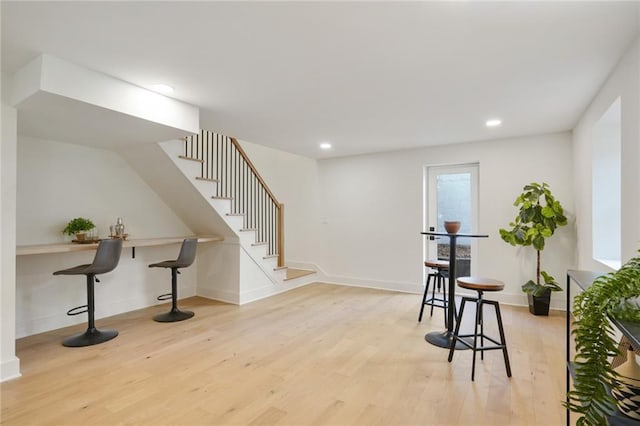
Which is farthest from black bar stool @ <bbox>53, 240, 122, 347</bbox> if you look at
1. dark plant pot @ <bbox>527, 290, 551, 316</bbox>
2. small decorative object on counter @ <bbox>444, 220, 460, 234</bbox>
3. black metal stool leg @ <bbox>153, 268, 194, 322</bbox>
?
dark plant pot @ <bbox>527, 290, 551, 316</bbox>

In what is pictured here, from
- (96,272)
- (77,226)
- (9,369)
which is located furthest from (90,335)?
(77,226)

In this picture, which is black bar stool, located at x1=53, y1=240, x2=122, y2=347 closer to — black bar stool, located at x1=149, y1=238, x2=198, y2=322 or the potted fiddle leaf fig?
black bar stool, located at x1=149, y1=238, x2=198, y2=322

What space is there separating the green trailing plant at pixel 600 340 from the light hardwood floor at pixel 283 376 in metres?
1.13

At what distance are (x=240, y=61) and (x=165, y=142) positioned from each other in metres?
1.80

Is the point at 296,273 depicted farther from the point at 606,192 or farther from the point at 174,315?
the point at 606,192

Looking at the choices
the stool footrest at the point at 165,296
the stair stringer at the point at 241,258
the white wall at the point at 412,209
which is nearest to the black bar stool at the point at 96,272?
the stool footrest at the point at 165,296

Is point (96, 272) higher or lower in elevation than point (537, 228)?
lower

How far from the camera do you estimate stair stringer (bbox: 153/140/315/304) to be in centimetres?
399

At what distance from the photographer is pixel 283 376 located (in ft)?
8.21

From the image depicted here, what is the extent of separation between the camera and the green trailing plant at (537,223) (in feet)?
13.0

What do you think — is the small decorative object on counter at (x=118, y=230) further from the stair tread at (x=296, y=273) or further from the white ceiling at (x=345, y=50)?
the stair tread at (x=296, y=273)

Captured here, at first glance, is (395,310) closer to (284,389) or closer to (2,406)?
(284,389)

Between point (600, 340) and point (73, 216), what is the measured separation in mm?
4666

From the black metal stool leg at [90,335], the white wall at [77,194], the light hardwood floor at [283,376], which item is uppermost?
the white wall at [77,194]
